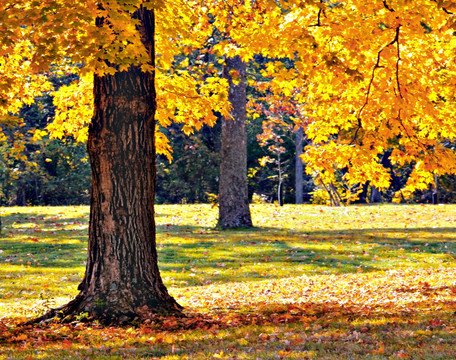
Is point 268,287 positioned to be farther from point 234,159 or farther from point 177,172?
point 177,172

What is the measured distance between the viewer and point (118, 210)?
7.95 metres

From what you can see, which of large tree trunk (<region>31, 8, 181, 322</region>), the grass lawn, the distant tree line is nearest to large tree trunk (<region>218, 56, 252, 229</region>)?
the grass lawn

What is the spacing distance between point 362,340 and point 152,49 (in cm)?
485

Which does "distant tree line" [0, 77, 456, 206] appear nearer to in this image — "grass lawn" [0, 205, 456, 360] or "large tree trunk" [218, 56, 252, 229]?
"grass lawn" [0, 205, 456, 360]

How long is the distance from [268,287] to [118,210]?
12.9 ft

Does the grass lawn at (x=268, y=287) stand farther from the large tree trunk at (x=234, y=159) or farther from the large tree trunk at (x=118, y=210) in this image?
the large tree trunk at (x=234, y=159)

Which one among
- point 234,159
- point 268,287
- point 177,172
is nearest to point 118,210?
point 268,287

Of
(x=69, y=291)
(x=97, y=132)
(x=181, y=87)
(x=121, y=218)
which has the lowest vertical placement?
(x=69, y=291)

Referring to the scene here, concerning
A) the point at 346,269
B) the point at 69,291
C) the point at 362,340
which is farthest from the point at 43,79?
the point at 362,340

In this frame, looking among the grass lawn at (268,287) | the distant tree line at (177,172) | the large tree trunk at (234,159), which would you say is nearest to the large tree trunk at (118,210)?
the grass lawn at (268,287)

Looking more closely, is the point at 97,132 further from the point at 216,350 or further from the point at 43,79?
the point at 43,79

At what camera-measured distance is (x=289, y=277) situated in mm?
12016

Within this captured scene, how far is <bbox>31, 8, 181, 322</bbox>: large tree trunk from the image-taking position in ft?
26.0

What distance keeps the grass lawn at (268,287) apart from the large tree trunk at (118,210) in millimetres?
497
